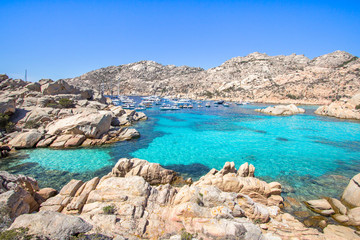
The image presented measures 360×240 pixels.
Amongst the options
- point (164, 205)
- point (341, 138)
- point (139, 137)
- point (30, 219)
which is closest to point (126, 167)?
point (164, 205)

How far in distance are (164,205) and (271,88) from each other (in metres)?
118

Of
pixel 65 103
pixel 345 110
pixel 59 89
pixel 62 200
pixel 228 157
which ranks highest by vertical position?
pixel 59 89

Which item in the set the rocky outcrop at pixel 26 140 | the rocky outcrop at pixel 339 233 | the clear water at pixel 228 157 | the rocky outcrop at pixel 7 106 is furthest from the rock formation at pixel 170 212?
the rocky outcrop at pixel 7 106

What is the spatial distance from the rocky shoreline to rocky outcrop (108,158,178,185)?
2486mm

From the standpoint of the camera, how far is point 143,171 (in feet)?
45.1

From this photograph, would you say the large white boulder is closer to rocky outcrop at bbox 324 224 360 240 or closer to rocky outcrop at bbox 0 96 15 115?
rocky outcrop at bbox 0 96 15 115

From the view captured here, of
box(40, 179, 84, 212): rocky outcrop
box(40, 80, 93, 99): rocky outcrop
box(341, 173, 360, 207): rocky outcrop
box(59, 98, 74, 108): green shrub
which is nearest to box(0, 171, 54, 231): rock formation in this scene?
box(40, 179, 84, 212): rocky outcrop

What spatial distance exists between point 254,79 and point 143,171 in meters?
131

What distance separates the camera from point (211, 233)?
7.12m

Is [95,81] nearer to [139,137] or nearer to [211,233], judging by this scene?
[139,137]

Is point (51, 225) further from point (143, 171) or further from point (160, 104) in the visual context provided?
point (160, 104)

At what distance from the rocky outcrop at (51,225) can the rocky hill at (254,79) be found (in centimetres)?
10667

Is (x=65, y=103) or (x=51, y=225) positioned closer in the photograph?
(x=51, y=225)

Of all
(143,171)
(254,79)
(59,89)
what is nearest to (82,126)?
(143,171)
